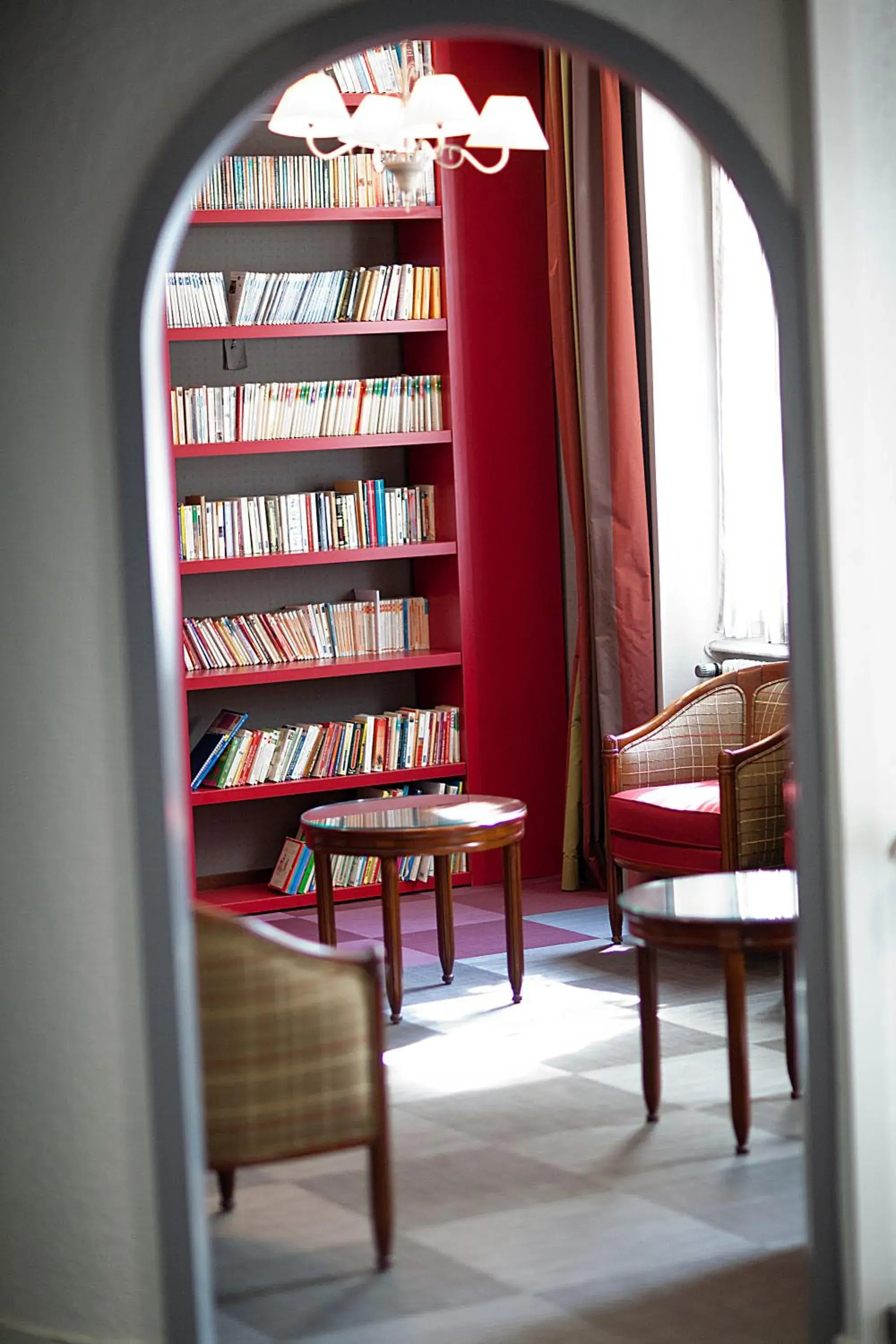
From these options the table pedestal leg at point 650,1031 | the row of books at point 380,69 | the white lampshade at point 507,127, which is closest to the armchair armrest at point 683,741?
the table pedestal leg at point 650,1031

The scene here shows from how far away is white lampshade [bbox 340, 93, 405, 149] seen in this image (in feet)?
17.2

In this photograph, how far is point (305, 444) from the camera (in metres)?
6.55

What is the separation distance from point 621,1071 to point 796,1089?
0.47 metres

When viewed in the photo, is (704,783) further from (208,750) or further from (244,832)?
(244,832)

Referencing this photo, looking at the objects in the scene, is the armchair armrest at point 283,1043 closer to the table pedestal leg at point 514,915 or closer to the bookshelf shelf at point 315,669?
the table pedestal leg at point 514,915

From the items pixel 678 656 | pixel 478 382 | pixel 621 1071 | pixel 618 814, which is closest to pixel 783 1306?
Result: pixel 621 1071

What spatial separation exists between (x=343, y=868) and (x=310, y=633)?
3.01ft

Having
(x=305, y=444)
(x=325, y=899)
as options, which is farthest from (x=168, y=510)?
(x=305, y=444)

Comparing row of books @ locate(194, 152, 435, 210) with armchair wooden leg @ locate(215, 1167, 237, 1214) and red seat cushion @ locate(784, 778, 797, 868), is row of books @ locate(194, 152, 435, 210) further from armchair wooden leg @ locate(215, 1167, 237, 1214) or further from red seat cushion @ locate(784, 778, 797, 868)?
armchair wooden leg @ locate(215, 1167, 237, 1214)

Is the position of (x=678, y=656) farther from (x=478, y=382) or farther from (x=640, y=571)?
(x=478, y=382)

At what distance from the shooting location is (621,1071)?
176 inches

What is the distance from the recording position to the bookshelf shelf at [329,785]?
6.45 m

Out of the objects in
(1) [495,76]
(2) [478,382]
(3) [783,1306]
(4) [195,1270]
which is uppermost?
(1) [495,76]

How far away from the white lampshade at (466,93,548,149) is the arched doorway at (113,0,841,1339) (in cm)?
253
